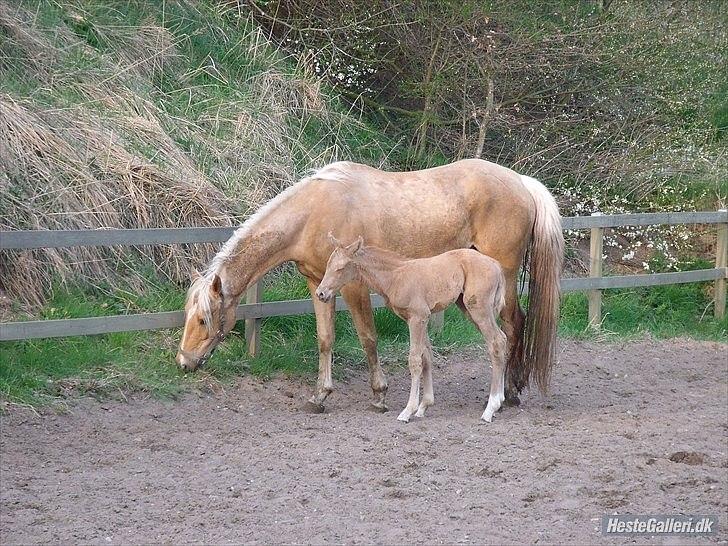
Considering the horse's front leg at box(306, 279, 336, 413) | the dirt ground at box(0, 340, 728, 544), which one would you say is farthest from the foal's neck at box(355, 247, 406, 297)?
the dirt ground at box(0, 340, 728, 544)

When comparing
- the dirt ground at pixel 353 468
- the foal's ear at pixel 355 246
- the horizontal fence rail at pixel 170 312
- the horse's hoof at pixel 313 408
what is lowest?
the horse's hoof at pixel 313 408

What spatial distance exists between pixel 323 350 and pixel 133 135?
12.7ft

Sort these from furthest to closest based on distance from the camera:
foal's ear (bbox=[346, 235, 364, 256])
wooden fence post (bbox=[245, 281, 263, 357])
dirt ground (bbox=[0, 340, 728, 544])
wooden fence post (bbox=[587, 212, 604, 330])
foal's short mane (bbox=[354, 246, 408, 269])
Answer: wooden fence post (bbox=[587, 212, 604, 330]), wooden fence post (bbox=[245, 281, 263, 357]), foal's short mane (bbox=[354, 246, 408, 269]), foal's ear (bbox=[346, 235, 364, 256]), dirt ground (bbox=[0, 340, 728, 544])

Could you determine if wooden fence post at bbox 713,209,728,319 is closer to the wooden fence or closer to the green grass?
the wooden fence

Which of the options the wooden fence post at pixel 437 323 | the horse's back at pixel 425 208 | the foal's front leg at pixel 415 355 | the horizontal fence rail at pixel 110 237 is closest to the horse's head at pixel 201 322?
the horizontal fence rail at pixel 110 237

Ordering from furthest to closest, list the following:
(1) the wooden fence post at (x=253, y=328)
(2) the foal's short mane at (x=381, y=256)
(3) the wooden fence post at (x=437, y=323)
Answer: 1. (3) the wooden fence post at (x=437, y=323)
2. (1) the wooden fence post at (x=253, y=328)
3. (2) the foal's short mane at (x=381, y=256)

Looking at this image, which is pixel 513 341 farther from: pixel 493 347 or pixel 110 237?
pixel 110 237

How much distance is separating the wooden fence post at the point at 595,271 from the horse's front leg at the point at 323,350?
4.12 meters

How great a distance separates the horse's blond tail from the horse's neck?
6.78ft

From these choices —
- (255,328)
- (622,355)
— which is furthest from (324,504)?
(622,355)

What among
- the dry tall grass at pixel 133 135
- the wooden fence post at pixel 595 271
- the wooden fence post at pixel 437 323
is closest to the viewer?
the dry tall grass at pixel 133 135

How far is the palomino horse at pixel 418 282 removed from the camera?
22.1ft

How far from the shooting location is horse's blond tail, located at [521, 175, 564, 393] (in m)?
7.56

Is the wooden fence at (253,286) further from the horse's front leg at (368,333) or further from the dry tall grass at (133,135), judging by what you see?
the dry tall grass at (133,135)
